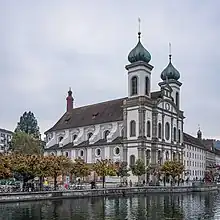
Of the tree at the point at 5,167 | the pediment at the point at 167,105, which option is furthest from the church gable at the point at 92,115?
the tree at the point at 5,167

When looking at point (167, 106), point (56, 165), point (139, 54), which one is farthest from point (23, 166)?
point (167, 106)

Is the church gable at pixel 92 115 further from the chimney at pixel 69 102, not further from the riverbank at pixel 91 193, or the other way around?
the riverbank at pixel 91 193

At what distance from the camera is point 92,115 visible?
93.4 metres

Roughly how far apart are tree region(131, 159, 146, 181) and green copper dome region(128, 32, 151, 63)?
19.9m

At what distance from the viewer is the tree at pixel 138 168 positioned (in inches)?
2783

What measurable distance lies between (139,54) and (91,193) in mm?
34149

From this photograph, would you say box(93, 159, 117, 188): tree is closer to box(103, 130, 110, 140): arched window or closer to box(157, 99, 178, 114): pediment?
box(103, 130, 110, 140): arched window

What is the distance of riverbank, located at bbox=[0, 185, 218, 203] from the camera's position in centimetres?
4404

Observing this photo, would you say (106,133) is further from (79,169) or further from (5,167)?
(5,167)

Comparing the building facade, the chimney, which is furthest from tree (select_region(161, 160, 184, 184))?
the building facade

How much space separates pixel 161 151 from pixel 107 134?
1173 centimetres

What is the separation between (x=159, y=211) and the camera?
37.8m

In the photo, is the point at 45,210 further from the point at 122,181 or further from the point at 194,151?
the point at 194,151

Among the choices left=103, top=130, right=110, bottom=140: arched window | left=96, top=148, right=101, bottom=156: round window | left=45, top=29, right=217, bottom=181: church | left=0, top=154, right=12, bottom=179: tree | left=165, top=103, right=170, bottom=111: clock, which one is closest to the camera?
left=0, top=154, right=12, bottom=179: tree
